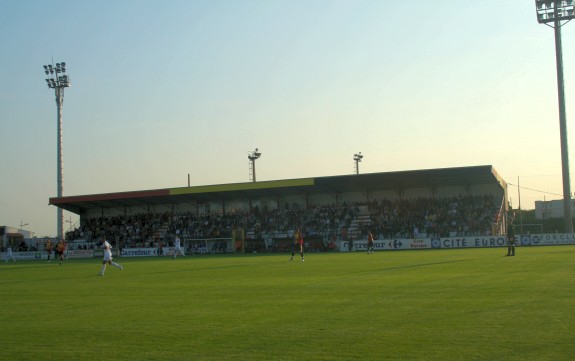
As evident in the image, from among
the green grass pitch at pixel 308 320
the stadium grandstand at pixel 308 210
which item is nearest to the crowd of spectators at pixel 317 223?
the stadium grandstand at pixel 308 210

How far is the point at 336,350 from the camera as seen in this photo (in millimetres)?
9086

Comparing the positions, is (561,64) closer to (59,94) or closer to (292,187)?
(292,187)

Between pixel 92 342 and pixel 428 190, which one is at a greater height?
pixel 428 190

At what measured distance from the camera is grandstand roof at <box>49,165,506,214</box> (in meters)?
57.9

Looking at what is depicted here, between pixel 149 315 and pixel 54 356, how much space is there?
4107 mm

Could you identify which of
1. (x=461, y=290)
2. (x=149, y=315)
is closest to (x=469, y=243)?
(x=461, y=290)

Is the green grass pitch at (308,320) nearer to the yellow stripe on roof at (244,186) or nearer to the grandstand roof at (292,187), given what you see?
the grandstand roof at (292,187)

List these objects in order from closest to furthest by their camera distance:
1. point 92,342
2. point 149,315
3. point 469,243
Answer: point 92,342, point 149,315, point 469,243

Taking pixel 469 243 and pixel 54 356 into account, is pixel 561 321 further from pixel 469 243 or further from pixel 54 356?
pixel 469 243

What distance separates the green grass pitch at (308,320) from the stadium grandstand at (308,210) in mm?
38469

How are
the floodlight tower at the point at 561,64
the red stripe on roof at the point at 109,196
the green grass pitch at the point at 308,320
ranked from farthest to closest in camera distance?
the red stripe on roof at the point at 109,196
the floodlight tower at the point at 561,64
the green grass pitch at the point at 308,320

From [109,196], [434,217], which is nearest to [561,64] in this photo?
[434,217]

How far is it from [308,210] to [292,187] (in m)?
3.31

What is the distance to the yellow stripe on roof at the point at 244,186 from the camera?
6269 cm
